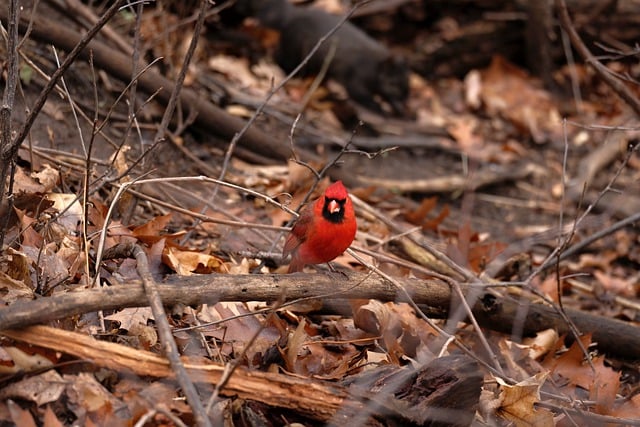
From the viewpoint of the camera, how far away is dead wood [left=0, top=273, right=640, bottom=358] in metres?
2.56

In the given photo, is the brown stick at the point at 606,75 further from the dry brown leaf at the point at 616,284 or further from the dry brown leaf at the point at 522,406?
the dry brown leaf at the point at 522,406

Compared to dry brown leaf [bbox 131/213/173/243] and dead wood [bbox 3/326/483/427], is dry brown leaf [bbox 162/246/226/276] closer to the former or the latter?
dry brown leaf [bbox 131/213/173/243]

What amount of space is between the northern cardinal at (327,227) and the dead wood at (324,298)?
160 mm

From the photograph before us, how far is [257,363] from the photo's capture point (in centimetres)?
320

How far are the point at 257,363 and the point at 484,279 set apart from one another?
63.3 inches

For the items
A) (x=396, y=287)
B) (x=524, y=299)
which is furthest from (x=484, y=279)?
(x=396, y=287)

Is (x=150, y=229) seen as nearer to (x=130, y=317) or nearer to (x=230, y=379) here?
(x=130, y=317)

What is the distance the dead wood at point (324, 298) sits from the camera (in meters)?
2.56

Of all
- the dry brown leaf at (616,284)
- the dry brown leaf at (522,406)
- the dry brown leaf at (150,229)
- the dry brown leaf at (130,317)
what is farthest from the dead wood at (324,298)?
the dry brown leaf at (616,284)

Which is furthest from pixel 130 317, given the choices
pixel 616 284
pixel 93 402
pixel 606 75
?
pixel 616 284

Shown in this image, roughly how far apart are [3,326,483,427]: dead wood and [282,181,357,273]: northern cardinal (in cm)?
76

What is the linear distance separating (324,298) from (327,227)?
0.30 m

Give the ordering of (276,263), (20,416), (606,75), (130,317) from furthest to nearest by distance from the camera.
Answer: (606,75) → (276,263) → (130,317) → (20,416)

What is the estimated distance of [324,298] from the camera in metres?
3.50
